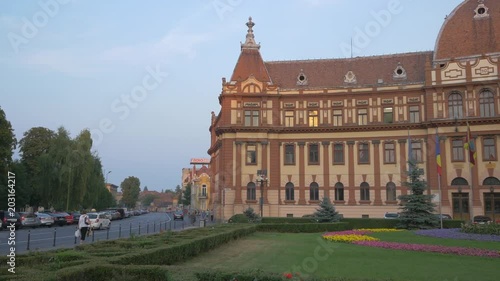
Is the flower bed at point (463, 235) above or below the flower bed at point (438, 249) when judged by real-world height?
above

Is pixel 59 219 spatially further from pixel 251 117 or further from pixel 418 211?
pixel 418 211

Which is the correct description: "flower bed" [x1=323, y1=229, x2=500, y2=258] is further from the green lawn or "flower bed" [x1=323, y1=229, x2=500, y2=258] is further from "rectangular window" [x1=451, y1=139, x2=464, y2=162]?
"rectangular window" [x1=451, y1=139, x2=464, y2=162]

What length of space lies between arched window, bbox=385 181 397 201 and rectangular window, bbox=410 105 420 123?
803cm

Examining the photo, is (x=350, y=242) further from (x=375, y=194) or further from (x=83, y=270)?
(x=375, y=194)

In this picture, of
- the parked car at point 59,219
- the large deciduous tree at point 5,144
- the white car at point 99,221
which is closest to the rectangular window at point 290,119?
the white car at point 99,221

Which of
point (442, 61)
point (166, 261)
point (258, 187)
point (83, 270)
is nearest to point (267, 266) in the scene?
point (166, 261)

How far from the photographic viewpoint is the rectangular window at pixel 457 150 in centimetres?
5378

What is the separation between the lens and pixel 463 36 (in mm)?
56844

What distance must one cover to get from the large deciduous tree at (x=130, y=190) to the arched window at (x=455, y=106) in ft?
472

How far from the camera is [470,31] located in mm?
56750

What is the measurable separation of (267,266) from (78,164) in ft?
177

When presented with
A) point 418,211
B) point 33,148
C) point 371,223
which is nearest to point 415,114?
point 371,223

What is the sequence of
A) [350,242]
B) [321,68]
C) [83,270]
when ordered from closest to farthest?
[83,270] → [350,242] → [321,68]

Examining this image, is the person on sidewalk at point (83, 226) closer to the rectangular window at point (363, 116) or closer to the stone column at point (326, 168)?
the stone column at point (326, 168)
